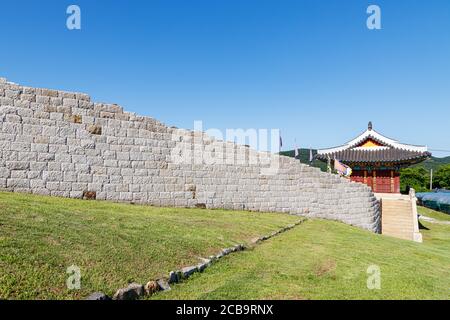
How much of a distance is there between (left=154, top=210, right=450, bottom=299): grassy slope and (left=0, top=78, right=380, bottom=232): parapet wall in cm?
471

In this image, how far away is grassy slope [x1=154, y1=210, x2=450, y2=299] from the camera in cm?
510

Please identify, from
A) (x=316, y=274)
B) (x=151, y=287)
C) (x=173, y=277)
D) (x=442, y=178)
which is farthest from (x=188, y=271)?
(x=442, y=178)

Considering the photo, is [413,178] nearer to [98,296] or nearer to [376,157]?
[376,157]

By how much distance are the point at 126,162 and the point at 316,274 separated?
7775 mm

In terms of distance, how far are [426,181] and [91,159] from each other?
75.8m

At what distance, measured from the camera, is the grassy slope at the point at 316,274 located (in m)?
5.10

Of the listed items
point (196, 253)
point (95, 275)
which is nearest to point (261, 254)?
point (196, 253)

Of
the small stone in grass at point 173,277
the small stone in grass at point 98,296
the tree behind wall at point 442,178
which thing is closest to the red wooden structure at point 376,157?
the small stone in grass at point 173,277

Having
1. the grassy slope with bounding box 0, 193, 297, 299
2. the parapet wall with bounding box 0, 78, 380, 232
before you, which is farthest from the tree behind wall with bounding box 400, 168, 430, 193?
the grassy slope with bounding box 0, 193, 297, 299

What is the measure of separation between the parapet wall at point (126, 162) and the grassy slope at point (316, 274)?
15.5 ft

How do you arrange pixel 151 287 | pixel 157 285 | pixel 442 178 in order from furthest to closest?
pixel 442 178 < pixel 157 285 < pixel 151 287

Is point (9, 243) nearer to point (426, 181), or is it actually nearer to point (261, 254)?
point (261, 254)

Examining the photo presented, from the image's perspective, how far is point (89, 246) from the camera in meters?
5.59

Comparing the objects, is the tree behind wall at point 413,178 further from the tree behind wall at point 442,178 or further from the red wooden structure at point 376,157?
the red wooden structure at point 376,157
